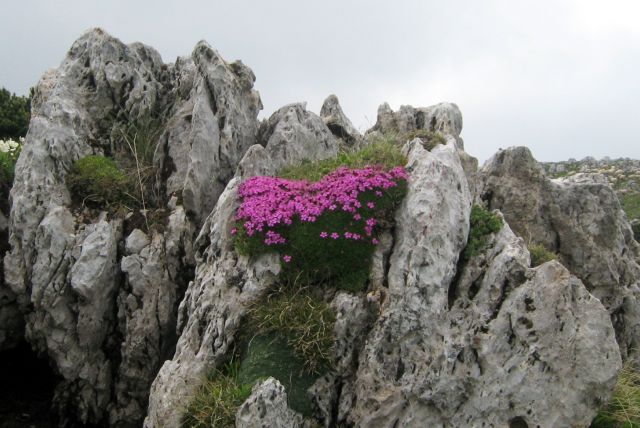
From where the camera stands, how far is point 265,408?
878cm

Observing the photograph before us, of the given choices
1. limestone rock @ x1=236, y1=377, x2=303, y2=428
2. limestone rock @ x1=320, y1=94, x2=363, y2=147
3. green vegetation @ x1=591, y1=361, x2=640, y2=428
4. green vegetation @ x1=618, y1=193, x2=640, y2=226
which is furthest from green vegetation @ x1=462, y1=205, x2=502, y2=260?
green vegetation @ x1=618, y1=193, x2=640, y2=226

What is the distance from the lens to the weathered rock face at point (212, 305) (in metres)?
10.3

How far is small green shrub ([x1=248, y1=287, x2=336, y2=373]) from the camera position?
393 inches

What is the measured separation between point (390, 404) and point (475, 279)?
300 cm

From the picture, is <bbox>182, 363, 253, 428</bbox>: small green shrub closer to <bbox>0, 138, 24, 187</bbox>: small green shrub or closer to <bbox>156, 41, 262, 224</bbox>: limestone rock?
<bbox>156, 41, 262, 224</bbox>: limestone rock

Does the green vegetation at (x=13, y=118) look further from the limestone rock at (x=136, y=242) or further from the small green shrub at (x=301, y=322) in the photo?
the small green shrub at (x=301, y=322)

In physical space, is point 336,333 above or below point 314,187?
below

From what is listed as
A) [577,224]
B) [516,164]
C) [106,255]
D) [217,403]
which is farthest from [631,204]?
[217,403]

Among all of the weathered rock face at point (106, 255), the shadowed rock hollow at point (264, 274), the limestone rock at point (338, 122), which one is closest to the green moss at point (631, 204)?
the shadowed rock hollow at point (264, 274)

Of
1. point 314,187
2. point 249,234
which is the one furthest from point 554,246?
point 249,234

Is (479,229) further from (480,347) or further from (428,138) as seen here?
(428,138)

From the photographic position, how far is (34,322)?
13422 millimetres

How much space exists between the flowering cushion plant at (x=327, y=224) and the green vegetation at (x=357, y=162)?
0.69 metres

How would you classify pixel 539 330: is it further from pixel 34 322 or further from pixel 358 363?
pixel 34 322
